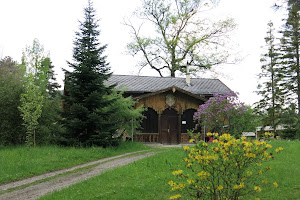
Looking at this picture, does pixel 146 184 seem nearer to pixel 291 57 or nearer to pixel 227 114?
pixel 227 114

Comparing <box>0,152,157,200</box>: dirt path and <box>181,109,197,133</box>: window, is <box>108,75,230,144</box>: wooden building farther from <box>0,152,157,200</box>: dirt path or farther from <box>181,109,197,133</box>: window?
<box>0,152,157,200</box>: dirt path

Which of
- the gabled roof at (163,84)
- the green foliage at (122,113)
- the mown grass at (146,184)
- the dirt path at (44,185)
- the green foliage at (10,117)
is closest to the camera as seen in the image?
the mown grass at (146,184)

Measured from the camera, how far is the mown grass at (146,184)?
688cm

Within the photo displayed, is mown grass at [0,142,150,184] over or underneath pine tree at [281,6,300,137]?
underneath

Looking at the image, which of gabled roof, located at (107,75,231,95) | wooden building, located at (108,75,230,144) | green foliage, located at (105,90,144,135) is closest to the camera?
green foliage, located at (105,90,144,135)

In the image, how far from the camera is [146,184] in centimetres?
773

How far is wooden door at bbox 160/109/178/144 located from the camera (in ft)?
75.3

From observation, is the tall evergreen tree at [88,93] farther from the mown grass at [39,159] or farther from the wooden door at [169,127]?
the wooden door at [169,127]

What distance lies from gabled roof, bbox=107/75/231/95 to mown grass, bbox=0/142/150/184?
29.4 feet

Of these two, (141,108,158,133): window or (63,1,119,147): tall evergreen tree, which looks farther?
(141,108,158,133): window

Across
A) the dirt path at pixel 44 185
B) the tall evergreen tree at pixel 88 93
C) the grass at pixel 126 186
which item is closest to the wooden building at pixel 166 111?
the tall evergreen tree at pixel 88 93

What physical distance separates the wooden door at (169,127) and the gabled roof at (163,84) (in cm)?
239

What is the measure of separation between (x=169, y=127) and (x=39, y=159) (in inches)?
490

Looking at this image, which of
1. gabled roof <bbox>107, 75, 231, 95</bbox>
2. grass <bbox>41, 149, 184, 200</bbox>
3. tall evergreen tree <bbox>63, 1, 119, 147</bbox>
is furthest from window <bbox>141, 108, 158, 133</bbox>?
grass <bbox>41, 149, 184, 200</bbox>
